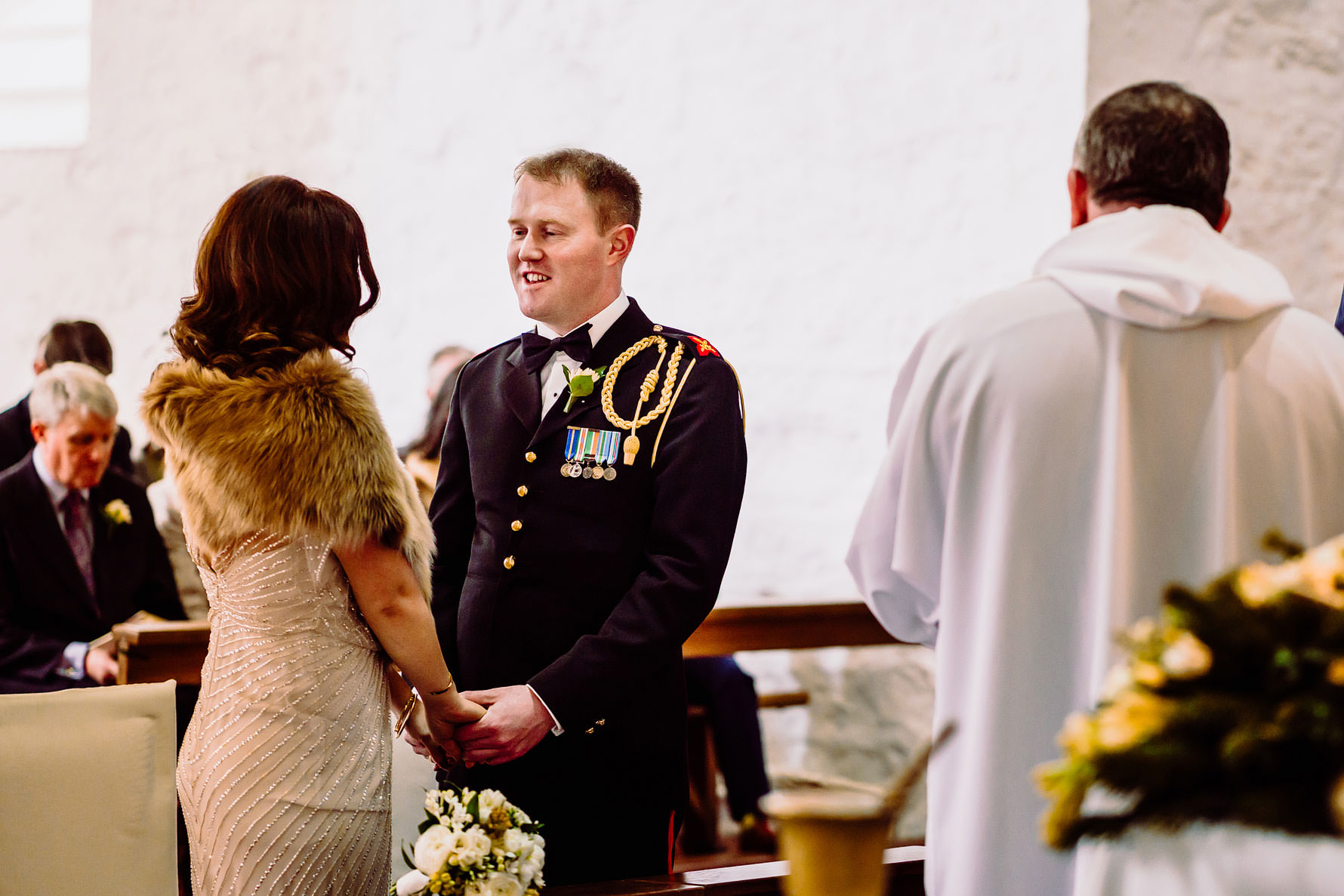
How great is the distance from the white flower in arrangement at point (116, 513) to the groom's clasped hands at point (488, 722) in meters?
2.33

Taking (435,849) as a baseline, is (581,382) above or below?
above

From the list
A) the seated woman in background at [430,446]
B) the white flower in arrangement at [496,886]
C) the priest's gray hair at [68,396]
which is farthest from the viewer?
the seated woman in background at [430,446]

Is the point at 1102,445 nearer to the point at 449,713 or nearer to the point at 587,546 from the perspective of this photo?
the point at 587,546

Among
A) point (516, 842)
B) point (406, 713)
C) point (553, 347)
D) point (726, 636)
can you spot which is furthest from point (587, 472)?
point (726, 636)

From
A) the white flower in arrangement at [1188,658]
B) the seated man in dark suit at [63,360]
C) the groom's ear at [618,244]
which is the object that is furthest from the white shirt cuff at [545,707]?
the seated man in dark suit at [63,360]

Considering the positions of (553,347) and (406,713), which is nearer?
(406,713)

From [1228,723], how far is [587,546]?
1318mm

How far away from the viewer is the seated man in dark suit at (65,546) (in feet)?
12.1

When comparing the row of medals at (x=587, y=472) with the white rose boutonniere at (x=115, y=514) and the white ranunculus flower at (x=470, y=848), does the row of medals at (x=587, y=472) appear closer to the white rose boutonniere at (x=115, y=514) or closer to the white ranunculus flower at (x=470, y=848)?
the white ranunculus flower at (x=470, y=848)

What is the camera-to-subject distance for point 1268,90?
13.0 feet

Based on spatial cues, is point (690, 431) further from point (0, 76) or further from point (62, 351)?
point (0, 76)

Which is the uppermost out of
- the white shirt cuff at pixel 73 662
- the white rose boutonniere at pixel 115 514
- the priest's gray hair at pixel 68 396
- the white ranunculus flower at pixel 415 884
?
the priest's gray hair at pixel 68 396

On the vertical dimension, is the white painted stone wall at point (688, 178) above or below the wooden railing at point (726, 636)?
above

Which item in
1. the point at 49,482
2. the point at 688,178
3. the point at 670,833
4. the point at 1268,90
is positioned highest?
the point at 1268,90
